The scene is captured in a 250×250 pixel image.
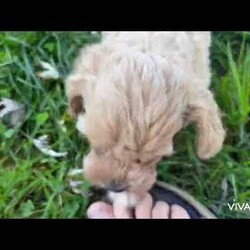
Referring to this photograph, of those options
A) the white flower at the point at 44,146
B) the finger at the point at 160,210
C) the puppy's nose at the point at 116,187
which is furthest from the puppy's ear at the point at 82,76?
the finger at the point at 160,210

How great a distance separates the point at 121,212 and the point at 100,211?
0.22ft

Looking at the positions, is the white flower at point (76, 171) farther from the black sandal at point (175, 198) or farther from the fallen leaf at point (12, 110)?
the fallen leaf at point (12, 110)

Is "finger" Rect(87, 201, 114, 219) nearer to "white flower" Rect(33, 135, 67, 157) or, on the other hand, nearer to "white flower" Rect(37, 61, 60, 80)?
"white flower" Rect(33, 135, 67, 157)

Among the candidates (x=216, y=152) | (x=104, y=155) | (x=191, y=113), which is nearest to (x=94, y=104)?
(x=104, y=155)

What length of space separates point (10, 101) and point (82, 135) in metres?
0.27

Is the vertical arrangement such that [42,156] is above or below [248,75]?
below

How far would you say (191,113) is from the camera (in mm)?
2086

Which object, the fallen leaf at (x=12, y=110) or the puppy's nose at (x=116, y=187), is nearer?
the puppy's nose at (x=116, y=187)

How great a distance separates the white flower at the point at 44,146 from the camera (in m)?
2.27

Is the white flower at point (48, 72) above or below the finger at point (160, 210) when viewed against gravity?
above

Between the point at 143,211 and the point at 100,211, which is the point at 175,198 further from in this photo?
the point at 100,211

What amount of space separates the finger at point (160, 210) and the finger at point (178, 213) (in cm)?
2

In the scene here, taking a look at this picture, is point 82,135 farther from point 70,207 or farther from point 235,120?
point 235,120

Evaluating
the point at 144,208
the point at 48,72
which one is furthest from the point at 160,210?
the point at 48,72
